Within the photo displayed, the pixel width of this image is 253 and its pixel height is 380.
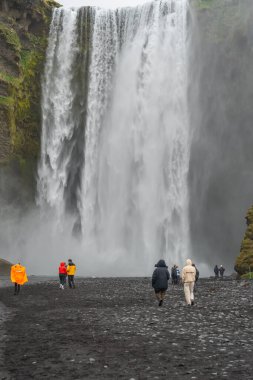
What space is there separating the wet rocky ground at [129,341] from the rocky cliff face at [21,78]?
124 feet

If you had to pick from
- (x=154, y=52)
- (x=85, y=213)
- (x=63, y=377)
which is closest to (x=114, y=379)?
(x=63, y=377)

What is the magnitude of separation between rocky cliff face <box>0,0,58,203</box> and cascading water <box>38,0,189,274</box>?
135cm

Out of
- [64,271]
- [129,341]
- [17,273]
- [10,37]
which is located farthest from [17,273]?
[10,37]

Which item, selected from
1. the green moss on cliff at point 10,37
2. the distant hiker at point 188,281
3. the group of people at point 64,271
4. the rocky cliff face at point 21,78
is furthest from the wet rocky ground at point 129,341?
the green moss on cliff at point 10,37

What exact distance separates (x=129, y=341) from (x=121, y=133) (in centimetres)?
4615

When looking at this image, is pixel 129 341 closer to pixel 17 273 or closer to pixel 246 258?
pixel 17 273

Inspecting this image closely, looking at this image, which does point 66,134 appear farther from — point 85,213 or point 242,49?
point 242,49

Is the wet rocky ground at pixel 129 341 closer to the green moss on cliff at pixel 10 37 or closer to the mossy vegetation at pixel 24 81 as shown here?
the mossy vegetation at pixel 24 81

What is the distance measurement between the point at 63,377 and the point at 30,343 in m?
3.24

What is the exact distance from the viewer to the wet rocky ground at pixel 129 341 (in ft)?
26.9

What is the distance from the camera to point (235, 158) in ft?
181

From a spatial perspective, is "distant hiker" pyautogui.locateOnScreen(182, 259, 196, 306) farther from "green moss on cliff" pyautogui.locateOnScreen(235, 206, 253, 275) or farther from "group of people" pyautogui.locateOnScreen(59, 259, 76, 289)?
"green moss on cliff" pyautogui.locateOnScreen(235, 206, 253, 275)

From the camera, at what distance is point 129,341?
10.7 m

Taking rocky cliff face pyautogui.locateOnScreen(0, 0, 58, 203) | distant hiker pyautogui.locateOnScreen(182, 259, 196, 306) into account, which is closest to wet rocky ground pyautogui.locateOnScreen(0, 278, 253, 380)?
distant hiker pyautogui.locateOnScreen(182, 259, 196, 306)
